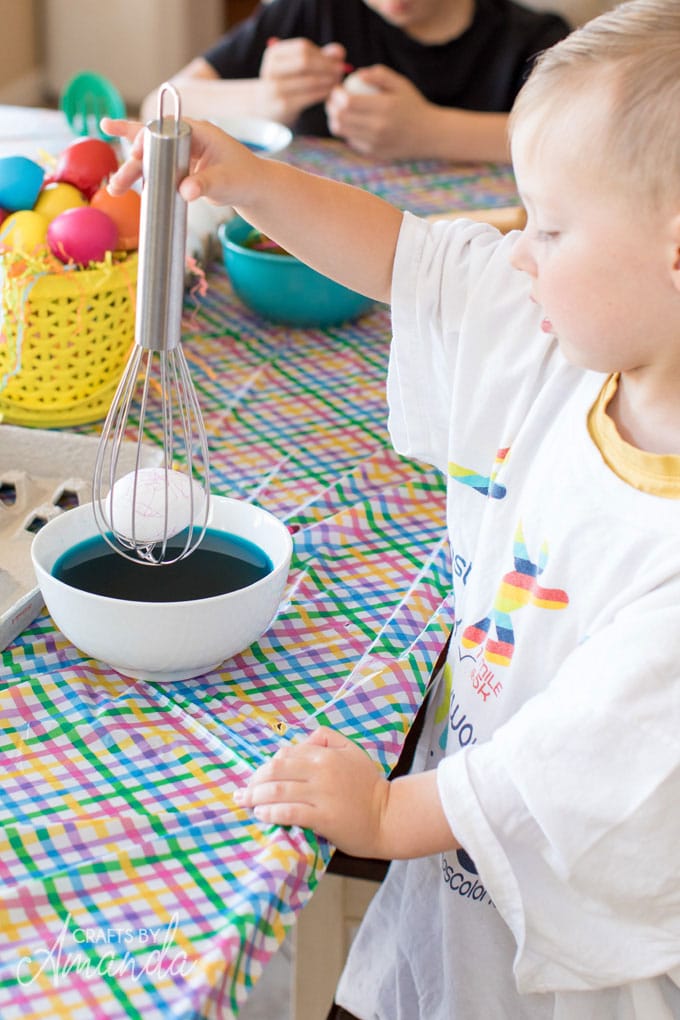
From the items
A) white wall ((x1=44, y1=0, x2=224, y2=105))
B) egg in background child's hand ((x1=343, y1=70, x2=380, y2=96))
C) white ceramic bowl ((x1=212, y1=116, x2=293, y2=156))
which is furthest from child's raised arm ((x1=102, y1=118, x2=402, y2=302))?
white wall ((x1=44, y1=0, x2=224, y2=105))

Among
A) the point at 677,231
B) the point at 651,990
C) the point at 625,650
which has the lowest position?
the point at 651,990

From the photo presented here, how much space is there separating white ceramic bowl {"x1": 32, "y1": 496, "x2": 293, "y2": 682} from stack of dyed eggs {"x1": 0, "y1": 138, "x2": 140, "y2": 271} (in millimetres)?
331

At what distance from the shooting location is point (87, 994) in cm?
55

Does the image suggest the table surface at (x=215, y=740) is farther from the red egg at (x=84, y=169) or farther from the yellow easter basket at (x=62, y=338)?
the red egg at (x=84, y=169)

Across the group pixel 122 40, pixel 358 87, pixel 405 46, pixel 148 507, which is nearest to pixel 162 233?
pixel 148 507

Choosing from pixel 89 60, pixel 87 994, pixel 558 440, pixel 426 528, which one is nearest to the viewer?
pixel 87 994

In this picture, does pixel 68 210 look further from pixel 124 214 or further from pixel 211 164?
pixel 211 164

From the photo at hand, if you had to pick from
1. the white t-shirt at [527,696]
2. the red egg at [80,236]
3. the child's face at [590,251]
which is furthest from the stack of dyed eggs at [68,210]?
the child's face at [590,251]

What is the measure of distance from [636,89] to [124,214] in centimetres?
54

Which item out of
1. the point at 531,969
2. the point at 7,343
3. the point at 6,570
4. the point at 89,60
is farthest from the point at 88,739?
the point at 89,60

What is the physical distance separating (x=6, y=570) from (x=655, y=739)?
445mm

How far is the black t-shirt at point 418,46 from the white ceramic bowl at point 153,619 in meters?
1.50

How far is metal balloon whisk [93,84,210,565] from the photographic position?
24.5 inches

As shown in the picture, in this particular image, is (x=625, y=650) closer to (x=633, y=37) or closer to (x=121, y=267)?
(x=633, y=37)
